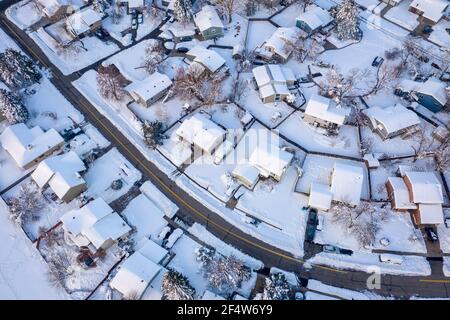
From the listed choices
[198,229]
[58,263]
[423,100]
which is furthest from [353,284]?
[58,263]

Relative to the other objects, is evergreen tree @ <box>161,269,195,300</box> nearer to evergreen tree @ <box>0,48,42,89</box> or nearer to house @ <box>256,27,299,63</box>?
house @ <box>256,27,299,63</box>

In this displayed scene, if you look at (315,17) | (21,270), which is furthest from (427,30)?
(21,270)

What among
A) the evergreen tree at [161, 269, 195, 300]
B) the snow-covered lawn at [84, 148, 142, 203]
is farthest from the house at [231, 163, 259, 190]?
the evergreen tree at [161, 269, 195, 300]

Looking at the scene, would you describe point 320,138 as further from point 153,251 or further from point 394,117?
point 153,251

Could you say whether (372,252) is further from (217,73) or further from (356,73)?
(217,73)

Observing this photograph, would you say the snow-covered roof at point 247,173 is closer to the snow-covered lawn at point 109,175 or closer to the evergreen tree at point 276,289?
the evergreen tree at point 276,289

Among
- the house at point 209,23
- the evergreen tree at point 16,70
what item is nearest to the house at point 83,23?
the evergreen tree at point 16,70
